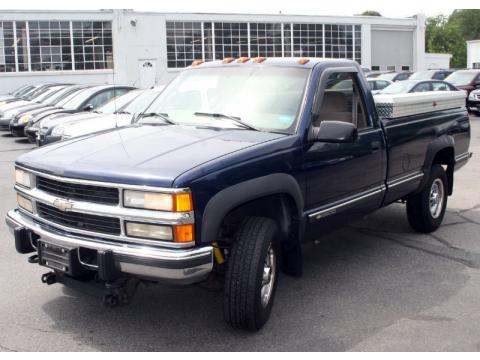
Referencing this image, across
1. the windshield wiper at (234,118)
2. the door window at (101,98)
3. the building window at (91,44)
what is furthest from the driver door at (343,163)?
the building window at (91,44)

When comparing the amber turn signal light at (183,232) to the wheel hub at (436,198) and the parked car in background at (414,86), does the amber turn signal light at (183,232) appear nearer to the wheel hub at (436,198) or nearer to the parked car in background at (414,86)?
the wheel hub at (436,198)

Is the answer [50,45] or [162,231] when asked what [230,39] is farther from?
[162,231]

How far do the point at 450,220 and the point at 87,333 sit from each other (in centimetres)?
495

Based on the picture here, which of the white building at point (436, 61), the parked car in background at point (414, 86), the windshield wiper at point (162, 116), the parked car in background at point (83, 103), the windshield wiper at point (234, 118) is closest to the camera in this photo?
the windshield wiper at point (234, 118)

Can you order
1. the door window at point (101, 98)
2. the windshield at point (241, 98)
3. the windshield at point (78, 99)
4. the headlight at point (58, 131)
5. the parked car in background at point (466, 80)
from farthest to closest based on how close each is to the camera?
1. the parked car in background at point (466, 80)
2. the windshield at point (78, 99)
3. the door window at point (101, 98)
4. the headlight at point (58, 131)
5. the windshield at point (241, 98)

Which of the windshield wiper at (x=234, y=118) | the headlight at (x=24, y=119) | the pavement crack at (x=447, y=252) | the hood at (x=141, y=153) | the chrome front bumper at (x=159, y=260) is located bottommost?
the pavement crack at (x=447, y=252)

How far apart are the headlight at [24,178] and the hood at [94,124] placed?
603 cm

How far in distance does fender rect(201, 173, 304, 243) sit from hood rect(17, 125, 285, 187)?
250 mm

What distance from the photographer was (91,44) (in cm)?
3906

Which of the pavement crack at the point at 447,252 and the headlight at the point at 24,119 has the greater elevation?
the headlight at the point at 24,119

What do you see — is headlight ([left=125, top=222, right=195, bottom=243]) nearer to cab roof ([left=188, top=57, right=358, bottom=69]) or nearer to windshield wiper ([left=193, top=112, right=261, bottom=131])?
windshield wiper ([left=193, top=112, right=261, bottom=131])

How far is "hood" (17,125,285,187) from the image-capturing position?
12.7 feet

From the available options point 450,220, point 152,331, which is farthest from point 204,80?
point 450,220

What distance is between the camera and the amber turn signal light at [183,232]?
12.4ft
